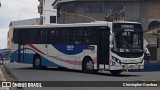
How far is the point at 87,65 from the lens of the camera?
26453 millimetres

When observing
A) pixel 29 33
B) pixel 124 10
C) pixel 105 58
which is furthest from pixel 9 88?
pixel 124 10

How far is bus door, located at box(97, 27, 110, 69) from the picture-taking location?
82.1 feet

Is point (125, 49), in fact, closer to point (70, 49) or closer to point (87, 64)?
point (87, 64)

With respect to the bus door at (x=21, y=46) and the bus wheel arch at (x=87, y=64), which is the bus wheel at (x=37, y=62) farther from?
the bus wheel arch at (x=87, y=64)

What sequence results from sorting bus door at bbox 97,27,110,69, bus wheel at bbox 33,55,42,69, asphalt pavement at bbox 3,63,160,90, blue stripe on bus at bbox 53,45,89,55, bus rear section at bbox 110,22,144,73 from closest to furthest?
asphalt pavement at bbox 3,63,160,90, bus rear section at bbox 110,22,144,73, bus door at bbox 97,27,110,69, blue stripe on bus at bbox 53,45,89,55, bus wheel at bbox 33,55,42,69

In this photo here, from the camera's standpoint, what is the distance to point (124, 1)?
74.8 metres

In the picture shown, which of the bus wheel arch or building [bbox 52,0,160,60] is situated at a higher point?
building [bbox 52,0,160,60]

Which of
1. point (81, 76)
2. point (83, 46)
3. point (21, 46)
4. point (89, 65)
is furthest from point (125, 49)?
point (21, 46)

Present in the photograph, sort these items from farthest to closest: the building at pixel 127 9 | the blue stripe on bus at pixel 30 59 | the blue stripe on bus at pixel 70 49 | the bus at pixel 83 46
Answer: the building at pixel 127 9 < the blue stripe on bus at pixel 30 59 < the blue stripe on bus at pixel 70 49 < the bus at pixel 83 46

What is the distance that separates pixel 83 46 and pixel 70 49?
1398mm

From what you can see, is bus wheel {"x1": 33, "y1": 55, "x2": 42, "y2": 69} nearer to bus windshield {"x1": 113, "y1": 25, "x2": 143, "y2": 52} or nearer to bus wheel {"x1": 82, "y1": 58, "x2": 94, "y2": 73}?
bus wheel {"x1": 82, "y1": 58, "x2": 94, "y2": 73}

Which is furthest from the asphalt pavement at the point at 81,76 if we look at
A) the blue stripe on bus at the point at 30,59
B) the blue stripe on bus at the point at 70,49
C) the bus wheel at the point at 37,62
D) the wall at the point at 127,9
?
the wall at the point at 127,9

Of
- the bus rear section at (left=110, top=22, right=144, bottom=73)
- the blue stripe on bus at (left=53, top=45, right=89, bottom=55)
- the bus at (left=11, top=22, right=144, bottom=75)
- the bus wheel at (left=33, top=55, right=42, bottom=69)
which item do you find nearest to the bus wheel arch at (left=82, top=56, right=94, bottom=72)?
the bus at (left=11, top=22, right=144, bottom=75)

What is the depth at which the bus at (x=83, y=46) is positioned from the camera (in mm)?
24656
